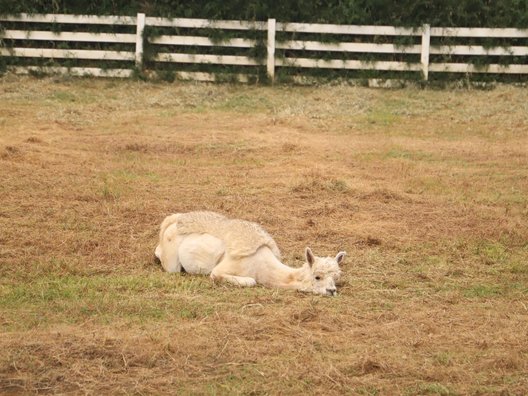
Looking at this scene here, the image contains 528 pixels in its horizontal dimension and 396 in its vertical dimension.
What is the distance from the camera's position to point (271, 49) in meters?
23.4

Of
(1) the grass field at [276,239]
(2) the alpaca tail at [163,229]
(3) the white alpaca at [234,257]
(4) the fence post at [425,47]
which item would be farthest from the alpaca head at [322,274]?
(4) the fence post at [425,47]

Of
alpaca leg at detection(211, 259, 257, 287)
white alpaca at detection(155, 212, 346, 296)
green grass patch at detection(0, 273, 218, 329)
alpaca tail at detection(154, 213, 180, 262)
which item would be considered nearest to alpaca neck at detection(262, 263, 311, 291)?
white alpaca at detection(155, 212, 346, 296)

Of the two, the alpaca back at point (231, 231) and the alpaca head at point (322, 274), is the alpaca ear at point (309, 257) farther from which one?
the alpaca back at point (231, 231)

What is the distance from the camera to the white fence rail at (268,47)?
910 inches

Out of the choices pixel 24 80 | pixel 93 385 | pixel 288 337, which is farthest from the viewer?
pixel 24 80

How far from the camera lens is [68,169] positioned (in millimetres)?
14000

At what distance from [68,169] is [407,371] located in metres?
8.30

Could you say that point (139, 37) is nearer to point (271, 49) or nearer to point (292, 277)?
point (271, 49)

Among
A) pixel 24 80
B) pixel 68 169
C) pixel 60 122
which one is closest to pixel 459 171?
pixel 68 169

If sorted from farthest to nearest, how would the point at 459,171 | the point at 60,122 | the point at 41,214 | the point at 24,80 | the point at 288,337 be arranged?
the point at 24,80, the point at 60,122, the point at 459,171, the point at 41,214, the point at 288,337

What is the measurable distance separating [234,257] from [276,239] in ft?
5.71

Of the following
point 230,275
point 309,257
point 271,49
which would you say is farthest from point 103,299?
point 271,49

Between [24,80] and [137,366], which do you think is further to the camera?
[24,80]

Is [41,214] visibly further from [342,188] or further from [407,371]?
[407,371]
